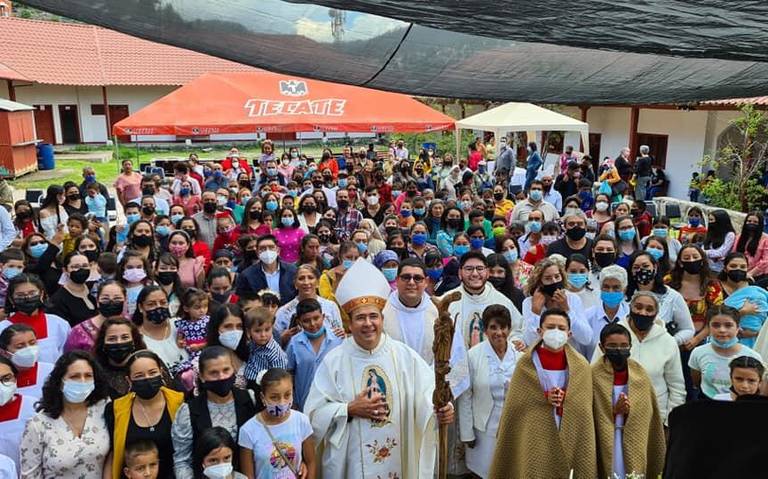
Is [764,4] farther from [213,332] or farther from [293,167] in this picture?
[293,167]

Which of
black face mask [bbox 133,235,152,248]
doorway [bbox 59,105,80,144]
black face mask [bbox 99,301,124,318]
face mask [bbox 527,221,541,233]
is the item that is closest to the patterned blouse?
black face mask [bbox 99,301,124,318]

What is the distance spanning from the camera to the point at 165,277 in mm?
6039

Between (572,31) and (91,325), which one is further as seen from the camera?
(91,325)

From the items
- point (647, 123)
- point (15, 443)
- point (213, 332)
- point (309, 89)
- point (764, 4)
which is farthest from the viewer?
point (647, 123)

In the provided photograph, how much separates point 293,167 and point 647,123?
10.8m

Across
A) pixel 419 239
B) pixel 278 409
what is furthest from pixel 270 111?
→ pixel 278 409

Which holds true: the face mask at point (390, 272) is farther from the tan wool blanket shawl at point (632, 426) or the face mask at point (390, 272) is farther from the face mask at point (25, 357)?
the face mask at point (25, 357)

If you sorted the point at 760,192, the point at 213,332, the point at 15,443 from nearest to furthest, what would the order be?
the point at 15,443 < the point at 213,332 < the point at 760,192

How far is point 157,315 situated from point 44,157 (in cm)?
2545

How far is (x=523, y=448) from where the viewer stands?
4.40 m

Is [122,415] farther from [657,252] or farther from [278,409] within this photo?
[657,252]

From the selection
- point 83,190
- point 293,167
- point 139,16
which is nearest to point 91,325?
point 139,16

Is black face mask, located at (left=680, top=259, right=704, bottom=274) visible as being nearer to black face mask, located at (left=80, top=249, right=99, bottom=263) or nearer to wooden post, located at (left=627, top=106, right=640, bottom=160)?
black face mask, located at (left=80, top=249, right=99, bottom=263)

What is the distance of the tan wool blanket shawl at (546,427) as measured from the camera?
432 cm
